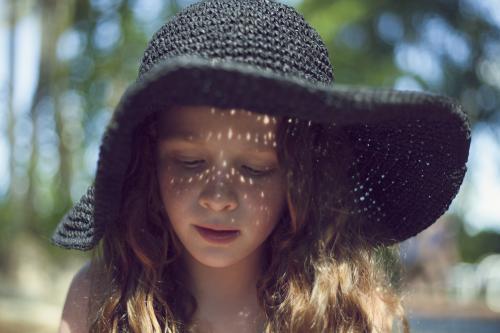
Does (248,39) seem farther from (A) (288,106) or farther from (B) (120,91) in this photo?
(B) (120,91)

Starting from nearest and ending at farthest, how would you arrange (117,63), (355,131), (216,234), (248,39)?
(248,39) < (216,234) < (355,131) < (117,63)

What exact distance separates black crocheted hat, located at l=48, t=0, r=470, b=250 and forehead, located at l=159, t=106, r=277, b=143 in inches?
3.6

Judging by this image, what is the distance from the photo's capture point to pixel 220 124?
1.49 meters

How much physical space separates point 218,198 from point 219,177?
51mm

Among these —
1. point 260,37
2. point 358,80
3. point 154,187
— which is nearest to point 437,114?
point 260,37

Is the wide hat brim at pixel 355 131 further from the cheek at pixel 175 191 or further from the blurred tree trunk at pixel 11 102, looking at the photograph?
the blurred tree trunk at pixel 11 102

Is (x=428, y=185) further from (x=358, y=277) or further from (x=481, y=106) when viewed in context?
(x=481, y=106)

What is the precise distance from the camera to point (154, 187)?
164cm

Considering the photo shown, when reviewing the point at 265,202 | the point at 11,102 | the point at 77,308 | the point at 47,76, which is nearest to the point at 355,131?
the point at 265,202

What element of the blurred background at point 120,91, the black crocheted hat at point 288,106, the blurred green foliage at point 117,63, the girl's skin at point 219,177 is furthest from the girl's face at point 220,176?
the blurred green foliage at point 117,63

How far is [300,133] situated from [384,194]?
0.94 ft

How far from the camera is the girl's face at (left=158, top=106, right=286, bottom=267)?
148 cm

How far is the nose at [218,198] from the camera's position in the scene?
1.45 meters

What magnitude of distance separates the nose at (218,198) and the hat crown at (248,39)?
27 centimetres
